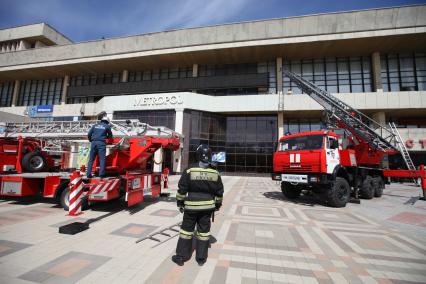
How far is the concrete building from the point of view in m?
22.1

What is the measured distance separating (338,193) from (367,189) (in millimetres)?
3184

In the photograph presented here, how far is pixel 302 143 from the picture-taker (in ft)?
29.0

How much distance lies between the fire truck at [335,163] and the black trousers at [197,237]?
230 inches

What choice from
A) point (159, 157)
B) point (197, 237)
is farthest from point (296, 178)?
point (159, 157)

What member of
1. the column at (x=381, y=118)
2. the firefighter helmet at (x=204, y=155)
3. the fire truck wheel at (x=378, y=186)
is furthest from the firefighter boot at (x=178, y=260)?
the column at (x=381, y=118)

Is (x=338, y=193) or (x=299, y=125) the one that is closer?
(x=338, y=193)

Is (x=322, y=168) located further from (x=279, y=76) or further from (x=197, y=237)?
(x=279, y=76)

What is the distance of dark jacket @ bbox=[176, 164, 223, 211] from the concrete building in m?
19.9

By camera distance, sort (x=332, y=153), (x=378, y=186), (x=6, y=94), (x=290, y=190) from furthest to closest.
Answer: (x=6, y=94) < (x=378, y=186) < (x=290, y=190) < (x=332, y=153)

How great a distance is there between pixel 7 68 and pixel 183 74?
1118 inches

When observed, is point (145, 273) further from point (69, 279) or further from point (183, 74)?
point (183, 74)

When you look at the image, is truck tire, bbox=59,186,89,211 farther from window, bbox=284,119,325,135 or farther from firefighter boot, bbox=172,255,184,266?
window, bbox=284,119,325,135

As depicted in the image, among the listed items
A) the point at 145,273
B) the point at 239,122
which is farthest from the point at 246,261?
the point at 239,122

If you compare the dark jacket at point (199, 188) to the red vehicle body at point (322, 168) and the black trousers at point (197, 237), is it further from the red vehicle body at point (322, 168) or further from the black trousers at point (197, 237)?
the red vehicle body at point (322, 168)
